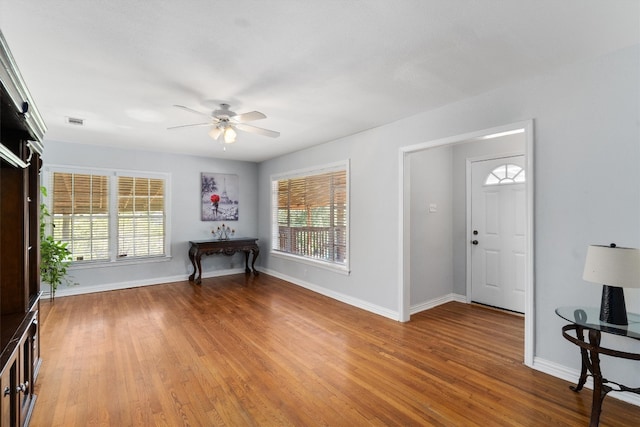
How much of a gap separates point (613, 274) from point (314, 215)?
3.85m

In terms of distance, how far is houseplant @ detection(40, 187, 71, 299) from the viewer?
4328 millimetres

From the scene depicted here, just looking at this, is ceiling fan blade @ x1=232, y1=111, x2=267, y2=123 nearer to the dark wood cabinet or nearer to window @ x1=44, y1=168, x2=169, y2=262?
the dark wood cabinet

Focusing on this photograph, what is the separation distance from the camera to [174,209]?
5844 mm

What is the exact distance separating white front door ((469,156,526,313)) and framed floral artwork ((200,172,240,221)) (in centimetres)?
448

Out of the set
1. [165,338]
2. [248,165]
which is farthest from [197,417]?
[248,165]

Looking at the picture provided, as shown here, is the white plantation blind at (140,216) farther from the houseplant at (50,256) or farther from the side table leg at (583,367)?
the side table leg at (583,367)

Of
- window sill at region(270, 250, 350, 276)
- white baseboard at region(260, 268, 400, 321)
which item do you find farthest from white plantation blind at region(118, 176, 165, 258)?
white baseboard at region(260, 268, 400, 321)

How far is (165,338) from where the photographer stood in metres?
3.25

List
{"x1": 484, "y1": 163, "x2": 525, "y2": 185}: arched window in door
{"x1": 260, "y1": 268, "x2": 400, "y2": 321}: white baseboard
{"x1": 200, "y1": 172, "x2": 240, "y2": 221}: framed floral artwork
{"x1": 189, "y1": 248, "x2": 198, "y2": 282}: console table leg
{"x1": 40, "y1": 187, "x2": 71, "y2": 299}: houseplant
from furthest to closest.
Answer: {"x1": 200, "y1": 172, "x2": 240, "y2": 221}: framed floral artwork, {"x1": 189, "y1": 248, "x2": 198, "y2": 282}: console table leg, {"x1": 40, "y1": 187, "x2": 71, "y2": 299}: houseplant, {"x1": 484, "y1": 163, "x2": 525, "y2": 185}: arched window in door, {"x1": 260, "y1": 268, "x2": 400, "y2": 321}: white baseboard

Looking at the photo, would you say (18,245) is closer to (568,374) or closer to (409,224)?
(409,224)

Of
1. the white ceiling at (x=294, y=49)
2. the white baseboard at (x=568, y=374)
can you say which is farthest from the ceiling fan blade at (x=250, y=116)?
the white baseboard at (x=568, y=374)

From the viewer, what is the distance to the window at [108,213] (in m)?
4.90

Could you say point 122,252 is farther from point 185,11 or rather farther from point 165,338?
point 185,11

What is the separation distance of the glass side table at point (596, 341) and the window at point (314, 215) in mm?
2746
